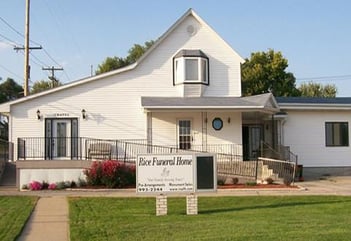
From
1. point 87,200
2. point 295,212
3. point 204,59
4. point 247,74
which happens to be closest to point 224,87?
point 204,59

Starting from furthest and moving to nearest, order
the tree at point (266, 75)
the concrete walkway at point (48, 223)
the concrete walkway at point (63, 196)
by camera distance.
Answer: the tree at point (266, 75) → the concrete walkway at point (63, 196) → the concrete walkway at point (48, 223)

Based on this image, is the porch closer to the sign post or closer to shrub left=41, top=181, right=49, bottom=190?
shrub left=41, top=181, right=49, bottom=190

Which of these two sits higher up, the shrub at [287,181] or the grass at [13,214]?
the shrub at [287,181]

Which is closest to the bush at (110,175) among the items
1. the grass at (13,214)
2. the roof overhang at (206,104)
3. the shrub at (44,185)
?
the shrub at (44,185)

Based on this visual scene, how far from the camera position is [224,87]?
98.0ft

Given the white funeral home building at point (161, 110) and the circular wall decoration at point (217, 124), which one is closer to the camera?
the white funeral home building at point (161, 110)

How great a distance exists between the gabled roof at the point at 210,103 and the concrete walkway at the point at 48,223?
9.73 meters

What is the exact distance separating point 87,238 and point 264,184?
49.2 feet

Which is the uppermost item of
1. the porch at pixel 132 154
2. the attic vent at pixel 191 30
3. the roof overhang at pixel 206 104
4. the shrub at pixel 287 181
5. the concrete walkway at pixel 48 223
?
the attic vent at pixel 191 30

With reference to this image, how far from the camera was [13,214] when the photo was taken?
1509 centimetres

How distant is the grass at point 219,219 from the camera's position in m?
11.2

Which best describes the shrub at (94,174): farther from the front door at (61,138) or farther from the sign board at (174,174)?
the sign board at (174,174)

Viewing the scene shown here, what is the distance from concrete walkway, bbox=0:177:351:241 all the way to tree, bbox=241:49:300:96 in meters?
23.7

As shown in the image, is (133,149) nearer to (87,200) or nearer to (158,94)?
(158,94)
